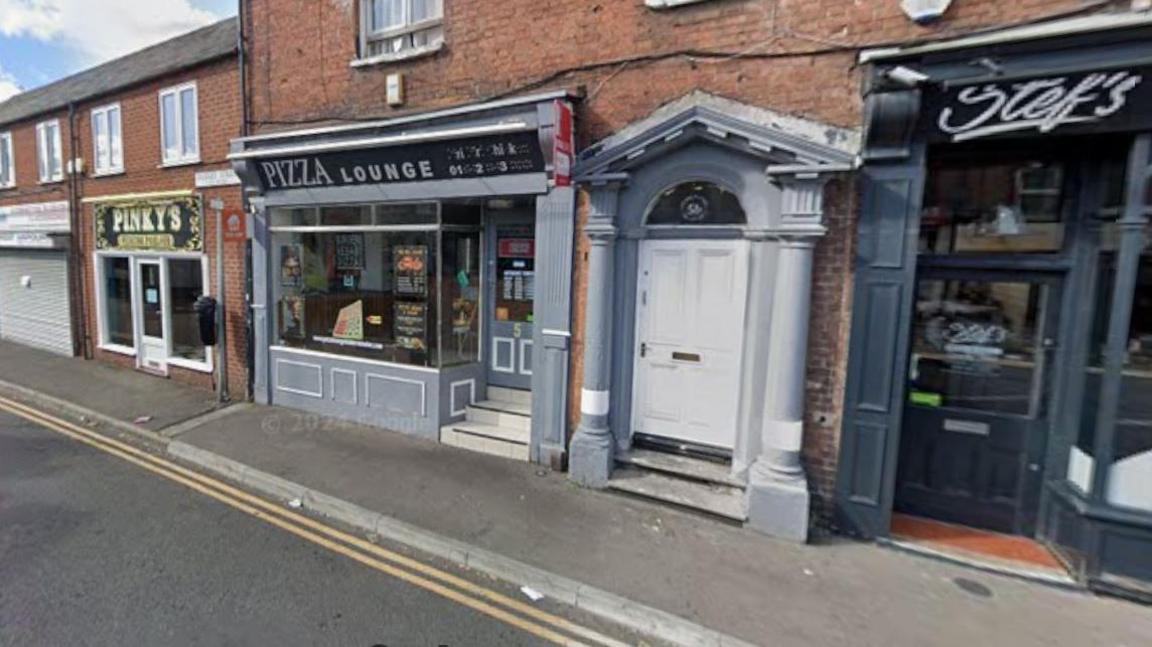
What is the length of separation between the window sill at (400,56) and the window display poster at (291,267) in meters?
2.83

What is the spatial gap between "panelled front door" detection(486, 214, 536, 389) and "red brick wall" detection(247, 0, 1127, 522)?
1279mm

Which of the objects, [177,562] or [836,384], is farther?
[836,384]

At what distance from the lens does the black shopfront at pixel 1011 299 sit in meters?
3.68

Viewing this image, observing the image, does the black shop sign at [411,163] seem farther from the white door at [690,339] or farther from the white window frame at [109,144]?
the white window frame at [109,144]

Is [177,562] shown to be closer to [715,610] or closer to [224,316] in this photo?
[715,610]

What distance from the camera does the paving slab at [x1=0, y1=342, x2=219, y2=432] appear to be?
303 inches

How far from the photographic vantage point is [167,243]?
9273 millimetres

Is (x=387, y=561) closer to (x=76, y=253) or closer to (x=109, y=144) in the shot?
(x=109, y=144)

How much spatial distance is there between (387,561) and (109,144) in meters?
11.0

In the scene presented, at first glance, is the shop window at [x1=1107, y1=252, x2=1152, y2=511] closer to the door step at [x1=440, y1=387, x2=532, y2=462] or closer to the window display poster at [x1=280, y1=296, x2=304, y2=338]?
the door step at [x1=440, y1=387, x2=532, y2=462]

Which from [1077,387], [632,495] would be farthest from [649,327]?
[1077,387]

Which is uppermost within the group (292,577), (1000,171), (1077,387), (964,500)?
(1000,171)

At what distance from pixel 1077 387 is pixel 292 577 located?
6083 millimetres

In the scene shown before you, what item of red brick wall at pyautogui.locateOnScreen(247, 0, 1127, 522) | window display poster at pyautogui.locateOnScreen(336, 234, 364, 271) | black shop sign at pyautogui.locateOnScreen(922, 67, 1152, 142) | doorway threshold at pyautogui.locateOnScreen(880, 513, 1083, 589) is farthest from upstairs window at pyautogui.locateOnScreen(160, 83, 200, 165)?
doorway threshold at pyautogui.locateOnScreen(880, 513, 1083, 589)
